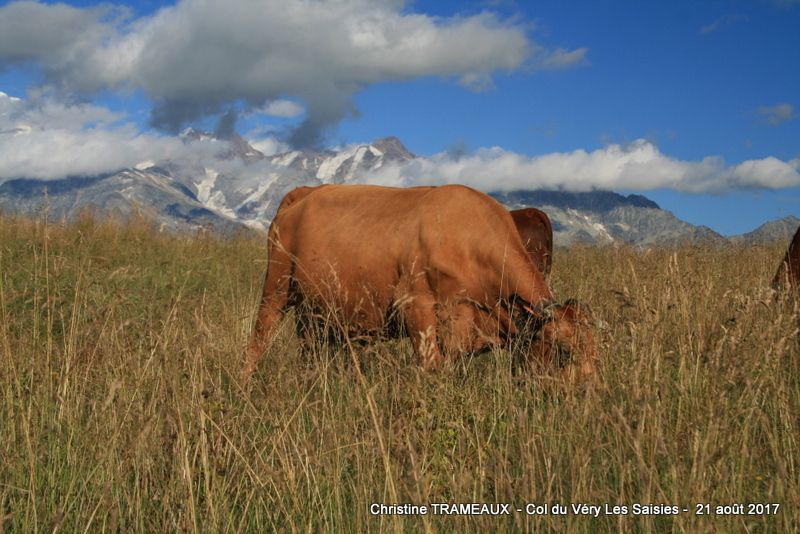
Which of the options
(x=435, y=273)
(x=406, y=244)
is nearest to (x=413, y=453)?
(x=435, y=273)

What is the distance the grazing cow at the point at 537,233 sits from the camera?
874 centimetres

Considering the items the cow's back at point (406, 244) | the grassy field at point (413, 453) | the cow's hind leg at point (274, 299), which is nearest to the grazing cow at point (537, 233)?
the cow's back at point (406, 244)

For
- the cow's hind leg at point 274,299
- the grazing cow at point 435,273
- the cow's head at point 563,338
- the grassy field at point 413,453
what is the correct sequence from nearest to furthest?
the grassy field at point 413,453 < the cow's head at point 563,338 < the grazing cow at point 435,273 < the cow's hind leg at point 274,299

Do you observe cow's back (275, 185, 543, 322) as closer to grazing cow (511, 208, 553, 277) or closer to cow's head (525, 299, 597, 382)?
cow's head (525, 299, 597, 382)

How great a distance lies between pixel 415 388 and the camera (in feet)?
11.2

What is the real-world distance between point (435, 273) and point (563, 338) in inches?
53.9

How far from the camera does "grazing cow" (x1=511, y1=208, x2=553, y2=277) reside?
8.74 m

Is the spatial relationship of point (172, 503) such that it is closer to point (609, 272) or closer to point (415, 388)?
point (415, 388)

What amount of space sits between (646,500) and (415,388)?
1.27 meters

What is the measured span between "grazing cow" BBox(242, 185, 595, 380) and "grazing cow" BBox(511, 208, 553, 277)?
2.65 metres

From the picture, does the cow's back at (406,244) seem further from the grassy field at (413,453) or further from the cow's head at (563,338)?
the grassy field at (413,453)

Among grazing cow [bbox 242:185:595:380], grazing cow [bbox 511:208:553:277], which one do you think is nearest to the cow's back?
grazing cow [bbox 242:185:595:380]

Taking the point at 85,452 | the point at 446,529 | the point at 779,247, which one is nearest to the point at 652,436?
the point at 446,529

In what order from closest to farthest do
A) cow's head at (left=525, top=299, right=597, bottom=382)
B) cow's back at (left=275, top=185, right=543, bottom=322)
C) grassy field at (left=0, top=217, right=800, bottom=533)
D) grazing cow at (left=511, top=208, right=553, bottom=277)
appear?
grassy field at (left=0, top=217, right=800, bottom=533), cow's head at (left=525, top=299, right=597, bottom=382), cow's back at (left=275, top=185, right=543, bottom=322), grazing cow at (left=511, top=208, right=553, bottom=277)
